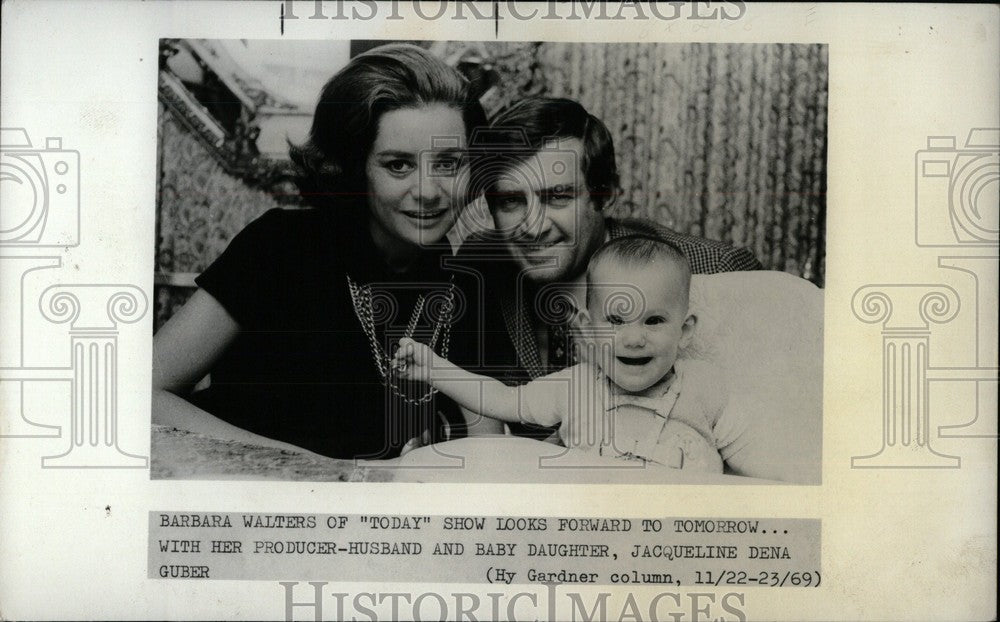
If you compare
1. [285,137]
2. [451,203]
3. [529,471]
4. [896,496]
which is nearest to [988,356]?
[896,496]

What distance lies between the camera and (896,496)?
118 inches

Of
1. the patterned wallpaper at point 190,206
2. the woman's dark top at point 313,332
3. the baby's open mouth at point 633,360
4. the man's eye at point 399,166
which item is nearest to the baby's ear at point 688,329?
the baby's open mouth at point 633,360

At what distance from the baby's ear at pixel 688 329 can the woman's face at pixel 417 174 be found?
757 mm

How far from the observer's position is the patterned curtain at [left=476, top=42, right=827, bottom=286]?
305 cm

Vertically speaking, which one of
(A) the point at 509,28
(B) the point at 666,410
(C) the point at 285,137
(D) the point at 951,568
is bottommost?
(D) the point at 951,568

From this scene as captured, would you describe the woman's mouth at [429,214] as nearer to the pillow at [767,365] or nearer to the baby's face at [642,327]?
the baby's face at [642,327]

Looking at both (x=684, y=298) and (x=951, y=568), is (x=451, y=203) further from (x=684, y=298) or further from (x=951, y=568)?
A: (x=951, y=568)

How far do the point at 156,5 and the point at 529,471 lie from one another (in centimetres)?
179

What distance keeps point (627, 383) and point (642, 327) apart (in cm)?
17

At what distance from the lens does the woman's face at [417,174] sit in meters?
3.06

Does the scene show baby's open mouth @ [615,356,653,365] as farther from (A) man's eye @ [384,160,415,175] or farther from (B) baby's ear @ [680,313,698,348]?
(A) man's eye @ [384,160,415,175]

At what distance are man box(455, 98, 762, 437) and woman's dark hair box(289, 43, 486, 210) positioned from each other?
172mm
